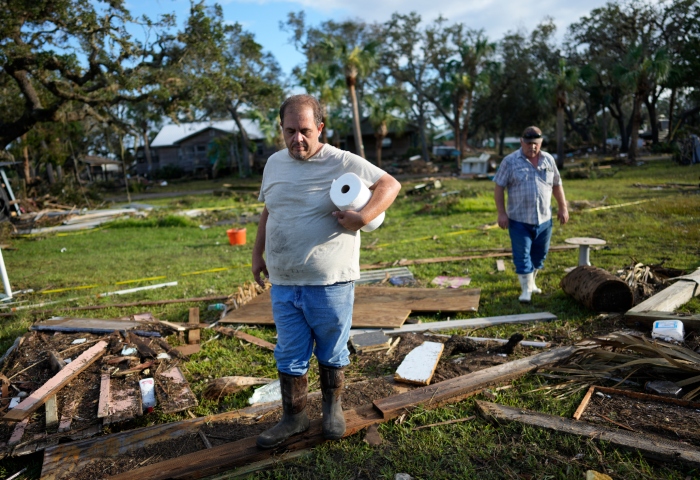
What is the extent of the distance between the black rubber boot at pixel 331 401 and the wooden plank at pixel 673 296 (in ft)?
10.8

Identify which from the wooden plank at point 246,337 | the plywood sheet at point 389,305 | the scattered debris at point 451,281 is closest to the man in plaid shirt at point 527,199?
the plywood sheet at point 389,305

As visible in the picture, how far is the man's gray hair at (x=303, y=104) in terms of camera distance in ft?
9.36

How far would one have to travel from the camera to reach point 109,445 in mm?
3287

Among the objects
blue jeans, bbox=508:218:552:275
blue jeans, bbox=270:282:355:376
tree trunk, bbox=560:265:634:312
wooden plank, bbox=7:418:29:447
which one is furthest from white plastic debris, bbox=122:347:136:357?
tree trunk, bbox=560:265:634:312

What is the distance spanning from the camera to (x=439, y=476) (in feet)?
9.37

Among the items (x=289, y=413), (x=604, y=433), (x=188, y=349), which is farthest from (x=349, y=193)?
(x=188, y=349)

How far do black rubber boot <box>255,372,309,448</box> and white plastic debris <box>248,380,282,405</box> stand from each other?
0.76 m

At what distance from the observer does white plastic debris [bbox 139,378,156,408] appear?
151 inches

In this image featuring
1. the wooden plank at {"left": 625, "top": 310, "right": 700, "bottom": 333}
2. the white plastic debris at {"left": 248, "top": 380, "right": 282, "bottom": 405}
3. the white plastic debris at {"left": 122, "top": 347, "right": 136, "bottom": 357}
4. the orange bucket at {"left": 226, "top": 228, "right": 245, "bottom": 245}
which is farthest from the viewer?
the orange bucket at {"left": 226, "top": 228, "right": 245, "bottom": 245}

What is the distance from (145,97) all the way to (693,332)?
673 inches

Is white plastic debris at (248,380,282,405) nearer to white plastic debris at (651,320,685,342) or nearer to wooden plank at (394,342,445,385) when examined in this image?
wooden plank at (394,342,445,385)

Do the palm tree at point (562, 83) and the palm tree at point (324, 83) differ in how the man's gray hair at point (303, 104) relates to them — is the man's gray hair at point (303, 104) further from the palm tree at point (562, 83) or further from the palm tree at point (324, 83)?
the palm tree at point (562, 83)

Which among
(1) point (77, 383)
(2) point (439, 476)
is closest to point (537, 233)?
(2) point (439, 476)

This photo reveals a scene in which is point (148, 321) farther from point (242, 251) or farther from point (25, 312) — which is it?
point (242, 251)
